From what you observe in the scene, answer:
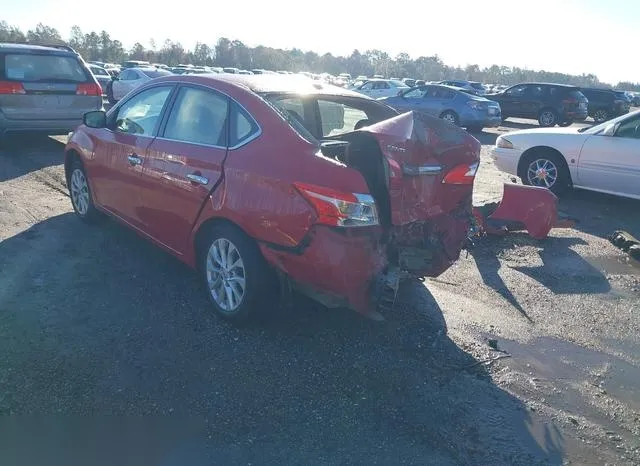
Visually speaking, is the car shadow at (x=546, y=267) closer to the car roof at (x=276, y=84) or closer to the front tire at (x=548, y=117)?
the car roof at (x=276, y=84)

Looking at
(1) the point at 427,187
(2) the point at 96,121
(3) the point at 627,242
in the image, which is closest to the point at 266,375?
(1) the point at 427,187

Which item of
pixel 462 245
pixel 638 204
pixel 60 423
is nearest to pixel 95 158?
pixel 60 423

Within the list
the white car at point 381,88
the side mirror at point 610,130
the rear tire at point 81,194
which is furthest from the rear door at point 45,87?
the white car at point 381,88

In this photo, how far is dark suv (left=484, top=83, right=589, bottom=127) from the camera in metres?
21.8

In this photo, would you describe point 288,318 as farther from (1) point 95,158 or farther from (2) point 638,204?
(2) point 638,204

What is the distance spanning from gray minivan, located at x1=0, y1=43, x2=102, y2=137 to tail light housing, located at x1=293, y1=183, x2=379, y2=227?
24.6ft

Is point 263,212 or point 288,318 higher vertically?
point 263,212

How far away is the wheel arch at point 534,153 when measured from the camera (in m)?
8.52

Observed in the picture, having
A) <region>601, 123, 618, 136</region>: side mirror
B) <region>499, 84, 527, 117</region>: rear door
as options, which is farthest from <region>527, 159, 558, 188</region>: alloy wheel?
<region>499, 84, 527, 117</region>: rear door

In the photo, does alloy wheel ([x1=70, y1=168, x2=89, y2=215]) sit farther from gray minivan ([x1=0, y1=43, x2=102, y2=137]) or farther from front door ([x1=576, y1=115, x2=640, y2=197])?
front door ([x1=576, y1=115, x2=640, y2=197])

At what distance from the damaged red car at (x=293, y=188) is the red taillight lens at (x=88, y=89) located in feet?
19.2

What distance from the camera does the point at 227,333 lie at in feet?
12.9

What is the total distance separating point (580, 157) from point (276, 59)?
70543 millimetres

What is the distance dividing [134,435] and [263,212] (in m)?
1.51
